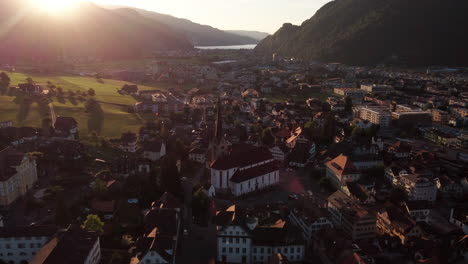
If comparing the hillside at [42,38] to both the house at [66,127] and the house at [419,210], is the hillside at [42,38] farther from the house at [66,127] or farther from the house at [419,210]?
the house at [419,210]

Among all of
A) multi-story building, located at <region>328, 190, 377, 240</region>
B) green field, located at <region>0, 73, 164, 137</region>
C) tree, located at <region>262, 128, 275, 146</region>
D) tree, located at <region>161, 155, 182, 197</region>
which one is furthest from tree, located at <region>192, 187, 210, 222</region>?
green field, located at <region>0, 73, 164, 137</region>

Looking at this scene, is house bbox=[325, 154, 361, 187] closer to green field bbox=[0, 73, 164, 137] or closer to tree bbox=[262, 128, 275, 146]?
tree bbox=[262, 128, 275, 146]

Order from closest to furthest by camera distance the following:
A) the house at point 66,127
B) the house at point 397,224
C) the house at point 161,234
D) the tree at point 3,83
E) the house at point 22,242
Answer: the house at point 161,234
the house at point 22,242
the house at point 397,224
the house at point 66,127
the tree at point 3,83

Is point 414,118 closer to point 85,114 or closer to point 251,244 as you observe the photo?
point 251,244

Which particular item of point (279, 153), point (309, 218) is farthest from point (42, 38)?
point (309, 218)

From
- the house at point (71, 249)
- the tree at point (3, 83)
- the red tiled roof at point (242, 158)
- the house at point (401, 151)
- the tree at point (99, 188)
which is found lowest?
the house at point (401, 151)

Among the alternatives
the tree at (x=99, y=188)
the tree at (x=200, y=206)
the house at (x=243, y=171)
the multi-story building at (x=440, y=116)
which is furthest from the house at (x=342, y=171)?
the multi-story building at (x=440, y=116)
